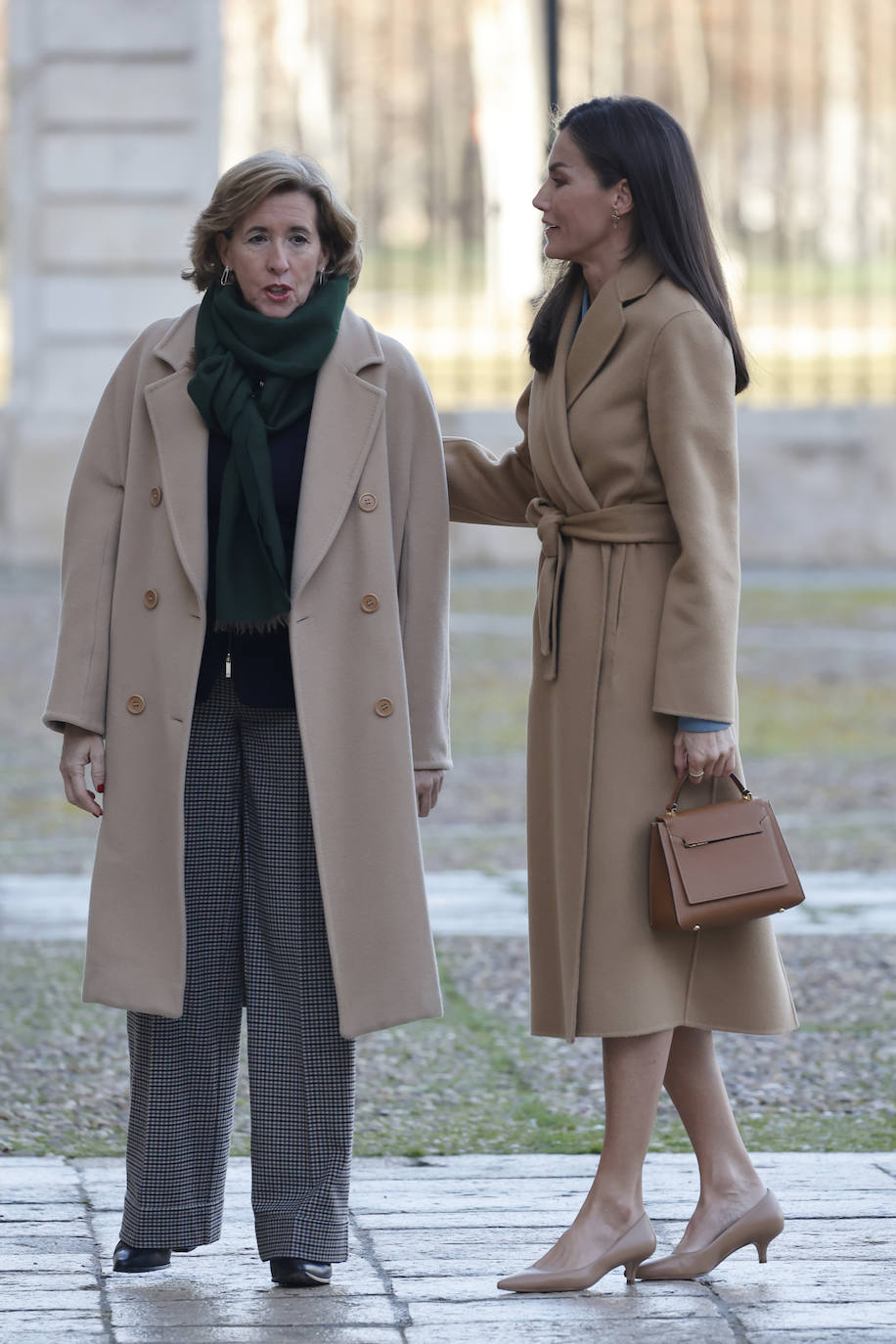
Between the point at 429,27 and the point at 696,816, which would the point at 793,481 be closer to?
the point at 429,27

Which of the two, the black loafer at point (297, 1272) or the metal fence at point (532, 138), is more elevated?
the metal fence at point (532, 138)

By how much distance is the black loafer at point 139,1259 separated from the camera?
3.65m

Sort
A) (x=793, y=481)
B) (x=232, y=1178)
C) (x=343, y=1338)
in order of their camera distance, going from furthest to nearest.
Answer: (x=793, y=481), (x=232, y=1178), (x=343, y=1338)

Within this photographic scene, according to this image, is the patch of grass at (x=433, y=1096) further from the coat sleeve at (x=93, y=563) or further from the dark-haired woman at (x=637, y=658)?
the coat sleeve at (x=93, y=563)

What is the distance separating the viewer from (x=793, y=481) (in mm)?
17875

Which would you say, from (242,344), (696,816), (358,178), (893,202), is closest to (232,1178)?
(696,816)

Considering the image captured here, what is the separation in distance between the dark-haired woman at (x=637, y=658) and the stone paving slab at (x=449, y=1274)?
0.39ft

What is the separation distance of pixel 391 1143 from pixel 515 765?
→ 5237 mm

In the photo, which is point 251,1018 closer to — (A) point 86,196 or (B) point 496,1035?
(B) point 496,1035

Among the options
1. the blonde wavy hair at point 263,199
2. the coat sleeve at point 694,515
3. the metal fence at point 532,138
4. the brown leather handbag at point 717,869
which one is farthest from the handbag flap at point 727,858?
the metal fence at point 532,138

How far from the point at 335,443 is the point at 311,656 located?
359 mm

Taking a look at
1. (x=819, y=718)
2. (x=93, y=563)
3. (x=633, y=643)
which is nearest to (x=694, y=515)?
(x=633, y=643)

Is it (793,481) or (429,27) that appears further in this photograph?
(429,27)

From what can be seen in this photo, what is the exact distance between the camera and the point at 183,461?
12.0 feet
